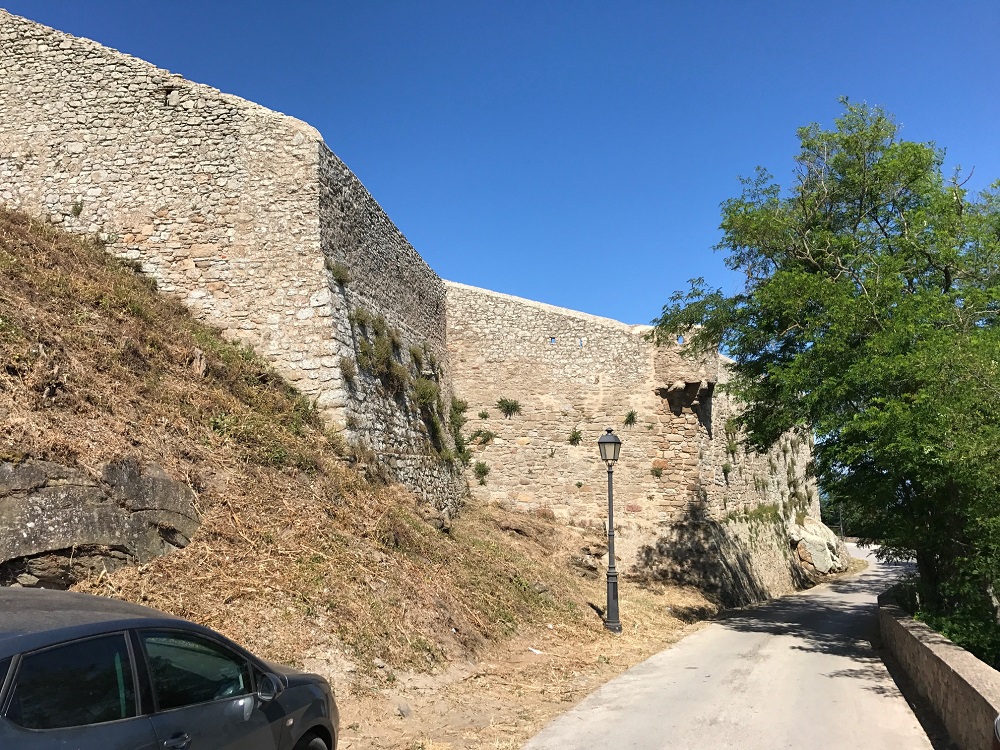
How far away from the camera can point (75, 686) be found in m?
2.88

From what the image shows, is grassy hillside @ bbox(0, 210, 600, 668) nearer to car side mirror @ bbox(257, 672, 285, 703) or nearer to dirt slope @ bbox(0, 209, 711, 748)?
dirt slope @ bbox(0, 209, 711, 748)

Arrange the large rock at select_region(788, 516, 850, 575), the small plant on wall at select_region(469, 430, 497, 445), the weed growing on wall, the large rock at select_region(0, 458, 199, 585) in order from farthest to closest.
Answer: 1. the large rock at select_region(788, 516, 850, 575)
2. the small plant on wall at select_region(469, 430, 497, 445)
3. the weed growing on wall
4. the large rock at select_region(0, 458, 199, 585)

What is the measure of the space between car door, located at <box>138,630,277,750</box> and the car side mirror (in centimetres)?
5

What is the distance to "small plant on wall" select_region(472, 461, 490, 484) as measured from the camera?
18172 mm

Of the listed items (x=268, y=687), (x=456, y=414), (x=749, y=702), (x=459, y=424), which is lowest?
(x=749, y=702)

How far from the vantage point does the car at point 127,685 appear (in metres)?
2.71

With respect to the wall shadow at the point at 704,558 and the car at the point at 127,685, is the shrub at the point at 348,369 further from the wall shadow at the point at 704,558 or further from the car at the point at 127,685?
the wall shadow at the point at 704,558

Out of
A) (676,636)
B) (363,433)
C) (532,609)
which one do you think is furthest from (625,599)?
(363,433)

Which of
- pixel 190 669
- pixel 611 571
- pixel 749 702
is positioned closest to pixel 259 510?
pixel 190 669

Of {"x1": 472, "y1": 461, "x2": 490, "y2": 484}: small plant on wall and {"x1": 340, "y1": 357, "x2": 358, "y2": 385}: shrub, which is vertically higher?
{"x1": 340, "y1": 357, "x2": 358, "y2": 385}: shrub

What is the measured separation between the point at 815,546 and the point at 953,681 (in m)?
24.4

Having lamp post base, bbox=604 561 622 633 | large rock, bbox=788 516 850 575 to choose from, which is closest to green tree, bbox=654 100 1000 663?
lamp post base, bbox=604 561 622 633

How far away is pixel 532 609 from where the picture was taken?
1132cm

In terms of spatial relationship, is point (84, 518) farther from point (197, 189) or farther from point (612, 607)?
point (612, 607)
